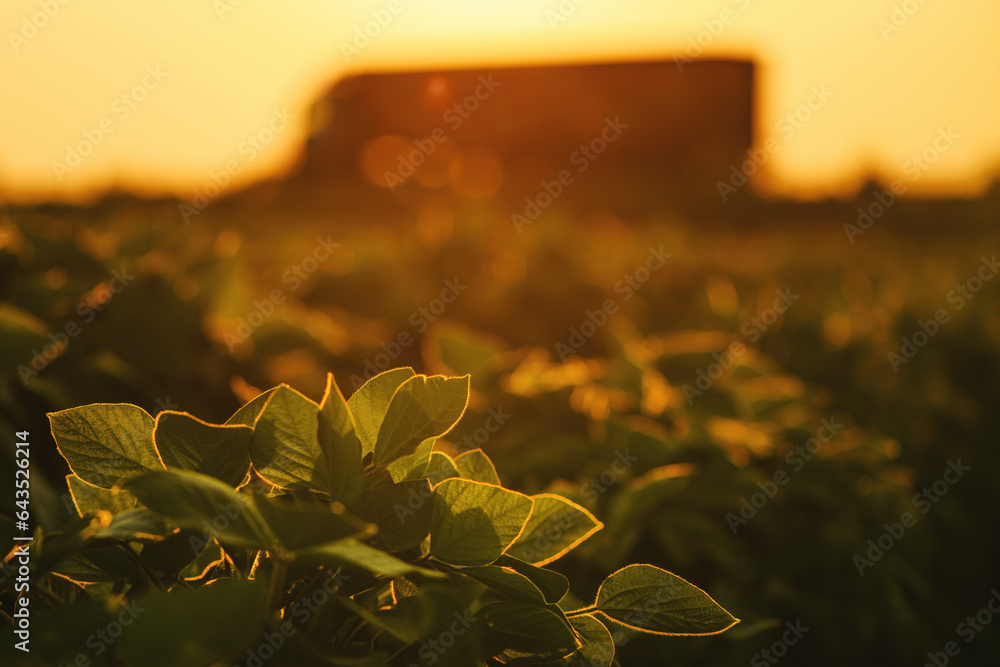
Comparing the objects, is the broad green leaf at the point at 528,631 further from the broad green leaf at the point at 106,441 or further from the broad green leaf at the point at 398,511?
the broad green leaf at the point at 106,441

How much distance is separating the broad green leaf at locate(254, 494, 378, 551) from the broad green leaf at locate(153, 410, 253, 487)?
0.12 metres

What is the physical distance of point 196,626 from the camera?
1.78 ft

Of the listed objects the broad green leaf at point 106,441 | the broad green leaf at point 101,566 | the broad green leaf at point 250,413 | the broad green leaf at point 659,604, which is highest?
the broad green leaf at point 659,604

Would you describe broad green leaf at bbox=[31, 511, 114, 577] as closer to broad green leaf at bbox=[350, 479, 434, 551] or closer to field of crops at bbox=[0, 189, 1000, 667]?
field of crops at bbox=[0, 189, 1000, 667]

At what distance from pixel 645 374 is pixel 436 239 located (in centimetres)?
262

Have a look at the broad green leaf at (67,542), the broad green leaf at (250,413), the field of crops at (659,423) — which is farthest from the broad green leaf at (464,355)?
the broad green leaf at (67,542)

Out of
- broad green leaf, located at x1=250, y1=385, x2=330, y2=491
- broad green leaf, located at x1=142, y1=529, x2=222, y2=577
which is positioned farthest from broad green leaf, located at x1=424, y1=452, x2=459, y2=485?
broad green leaf, located at x1=142, y1=529, x2=222, y2=577

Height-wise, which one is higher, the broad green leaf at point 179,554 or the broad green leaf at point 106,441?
the broad green leaf at point 106,441

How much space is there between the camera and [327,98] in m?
20.3

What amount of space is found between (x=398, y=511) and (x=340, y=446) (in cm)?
9

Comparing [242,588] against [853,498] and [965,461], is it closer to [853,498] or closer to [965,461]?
[853,498]

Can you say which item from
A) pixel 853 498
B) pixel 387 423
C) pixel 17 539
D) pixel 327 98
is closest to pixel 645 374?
pixel 853 498

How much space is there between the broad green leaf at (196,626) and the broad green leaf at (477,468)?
Result: 0.31 m

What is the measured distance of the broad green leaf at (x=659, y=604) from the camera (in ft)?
2.43
